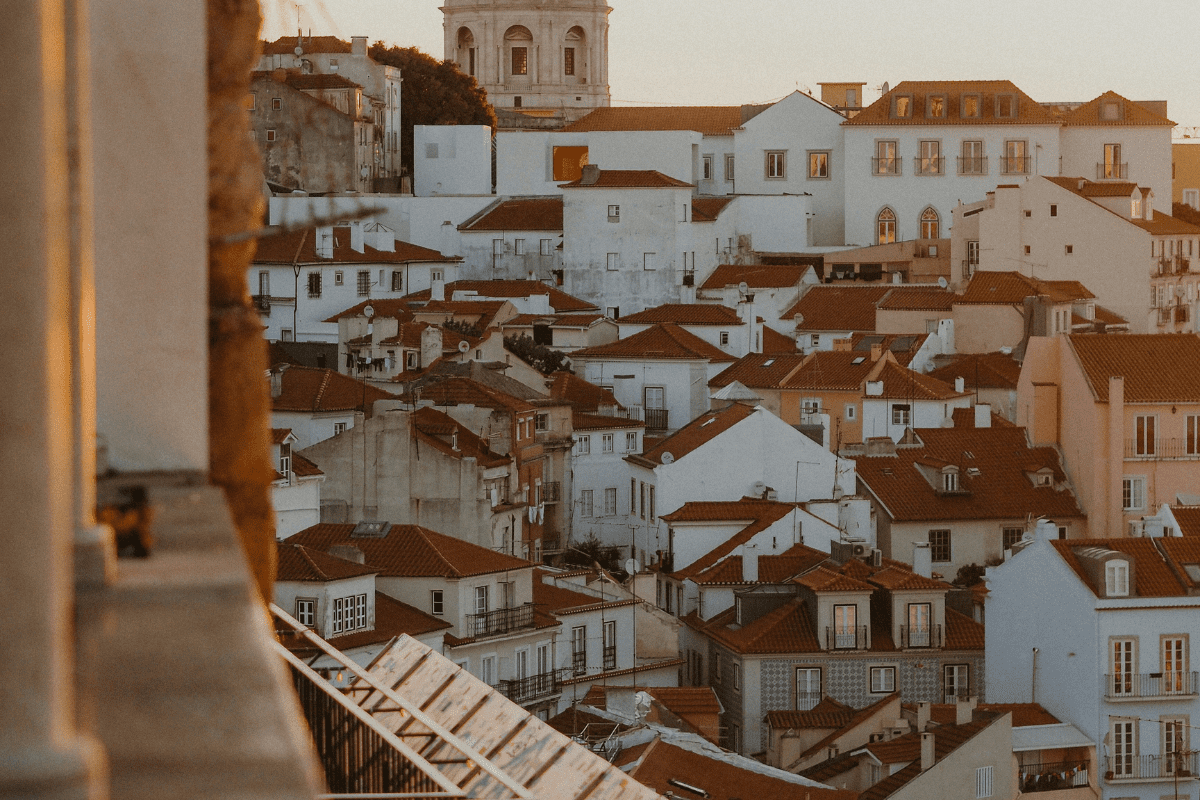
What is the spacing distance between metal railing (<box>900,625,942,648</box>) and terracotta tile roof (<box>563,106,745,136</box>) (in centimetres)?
3778

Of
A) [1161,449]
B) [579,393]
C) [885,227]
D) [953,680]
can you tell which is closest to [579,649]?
[953,680]

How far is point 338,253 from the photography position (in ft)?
184

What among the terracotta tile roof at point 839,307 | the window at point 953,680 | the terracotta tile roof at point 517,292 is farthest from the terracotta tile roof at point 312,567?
the terracotta tile roof at point 839,307

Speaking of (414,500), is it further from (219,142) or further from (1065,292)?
(219,142)

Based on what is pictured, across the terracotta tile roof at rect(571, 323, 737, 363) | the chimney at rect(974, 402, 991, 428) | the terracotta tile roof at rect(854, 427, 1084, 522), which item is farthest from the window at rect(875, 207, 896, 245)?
the terracotta tile roof at rect(854, 427, 1084, 522)

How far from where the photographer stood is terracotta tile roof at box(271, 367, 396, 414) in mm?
41438

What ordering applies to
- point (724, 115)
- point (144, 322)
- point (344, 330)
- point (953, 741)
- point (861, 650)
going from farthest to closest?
point (724, 115) < point (344, 330) < point (861, 650) < point (953, 741) < point (144, 322)

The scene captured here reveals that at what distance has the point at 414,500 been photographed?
3600 cm

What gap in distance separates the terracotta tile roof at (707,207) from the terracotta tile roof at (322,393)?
64.7ft

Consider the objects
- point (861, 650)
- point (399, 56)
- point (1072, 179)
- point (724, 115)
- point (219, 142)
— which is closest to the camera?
point (219, 142)

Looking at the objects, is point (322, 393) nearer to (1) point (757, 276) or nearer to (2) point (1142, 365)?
(2) point (1142, 365)

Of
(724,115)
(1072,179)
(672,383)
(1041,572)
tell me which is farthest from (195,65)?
(724,115)

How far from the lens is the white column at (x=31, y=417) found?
1702 mm

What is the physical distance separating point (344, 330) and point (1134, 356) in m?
18.5
